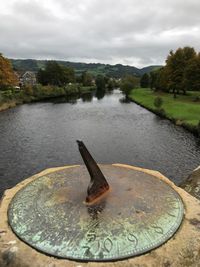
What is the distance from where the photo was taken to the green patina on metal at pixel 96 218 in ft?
16.8

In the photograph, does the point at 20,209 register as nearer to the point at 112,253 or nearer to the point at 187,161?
the point at 112,253

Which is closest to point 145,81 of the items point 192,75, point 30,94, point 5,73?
point 30,94

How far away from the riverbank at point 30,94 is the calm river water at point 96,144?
14057 millimetres

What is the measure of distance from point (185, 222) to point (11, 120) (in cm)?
3280

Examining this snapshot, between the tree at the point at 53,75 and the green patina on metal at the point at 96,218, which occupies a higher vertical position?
the green patina on metal at the point at 96,218

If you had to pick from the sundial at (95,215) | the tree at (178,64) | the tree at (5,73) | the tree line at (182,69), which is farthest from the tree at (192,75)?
the sundial at (95,215)

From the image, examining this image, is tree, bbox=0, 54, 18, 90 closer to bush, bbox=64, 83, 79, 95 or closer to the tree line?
bush, bbox=64, 83, 79, 95

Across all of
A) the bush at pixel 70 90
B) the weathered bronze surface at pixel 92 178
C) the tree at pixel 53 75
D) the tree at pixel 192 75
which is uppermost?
the weathered bronze surface at pixel 92 178

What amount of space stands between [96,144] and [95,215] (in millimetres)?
18579

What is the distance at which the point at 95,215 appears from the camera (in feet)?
19.3

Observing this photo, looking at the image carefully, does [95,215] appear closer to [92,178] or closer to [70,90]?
[92,178]

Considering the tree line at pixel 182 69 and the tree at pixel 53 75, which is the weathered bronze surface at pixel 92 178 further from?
the tree at pixel 53 75

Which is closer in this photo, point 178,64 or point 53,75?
point 178,64

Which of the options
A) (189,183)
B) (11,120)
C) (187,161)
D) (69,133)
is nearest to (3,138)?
(69,133)
